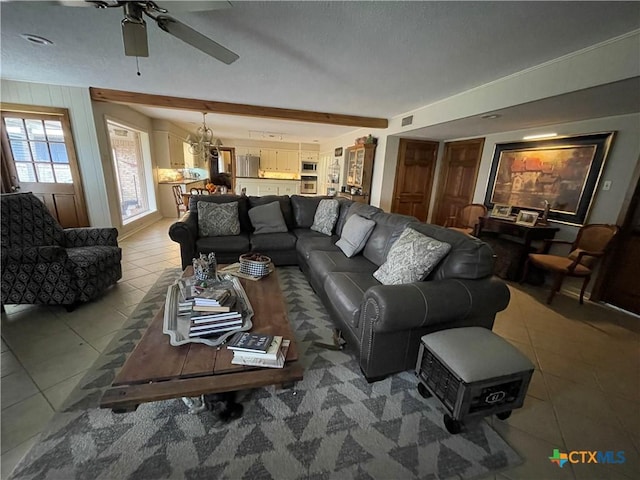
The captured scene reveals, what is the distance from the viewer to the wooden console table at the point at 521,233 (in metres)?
3.26

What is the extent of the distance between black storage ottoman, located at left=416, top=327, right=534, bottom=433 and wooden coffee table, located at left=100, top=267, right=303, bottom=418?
2.48 feet

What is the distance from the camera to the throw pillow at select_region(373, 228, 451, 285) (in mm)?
1737

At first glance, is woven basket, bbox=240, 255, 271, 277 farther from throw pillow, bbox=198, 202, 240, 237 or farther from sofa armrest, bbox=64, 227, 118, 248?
sofa armrest, bbox=64, 227, 118, 248

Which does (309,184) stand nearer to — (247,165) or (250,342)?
(247,165)

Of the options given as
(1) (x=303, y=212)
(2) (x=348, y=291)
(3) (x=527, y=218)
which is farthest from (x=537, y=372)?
(1) (x=303, y=212)

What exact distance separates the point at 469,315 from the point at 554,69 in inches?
91.1

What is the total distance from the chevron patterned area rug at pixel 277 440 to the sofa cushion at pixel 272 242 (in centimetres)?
182

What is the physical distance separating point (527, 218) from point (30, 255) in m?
5.29

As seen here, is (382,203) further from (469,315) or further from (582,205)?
(469,315)

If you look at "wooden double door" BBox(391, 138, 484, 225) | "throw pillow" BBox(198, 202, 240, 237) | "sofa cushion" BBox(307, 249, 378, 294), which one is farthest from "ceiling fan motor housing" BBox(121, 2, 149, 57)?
"wooden double door" BBox(391, 138, 484, 225)

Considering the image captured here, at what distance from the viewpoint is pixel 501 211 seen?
3887mm

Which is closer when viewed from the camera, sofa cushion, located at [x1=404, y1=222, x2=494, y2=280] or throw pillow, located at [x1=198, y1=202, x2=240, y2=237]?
sofa cushion, located at [x1=404, y1=222, x2=494, y2=280]

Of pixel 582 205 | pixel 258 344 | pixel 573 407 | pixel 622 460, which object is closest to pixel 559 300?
pixel 582 205

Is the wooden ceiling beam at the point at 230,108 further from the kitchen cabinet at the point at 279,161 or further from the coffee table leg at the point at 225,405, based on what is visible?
the kitchen cabinet at the point at 279,161
